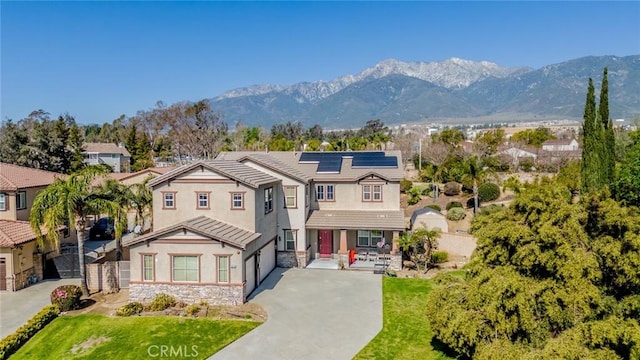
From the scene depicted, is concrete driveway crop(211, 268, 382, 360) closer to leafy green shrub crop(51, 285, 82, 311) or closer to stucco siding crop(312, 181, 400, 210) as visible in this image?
stucco siding crop(312, 181, 400, 210)

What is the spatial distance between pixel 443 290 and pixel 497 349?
3.09m

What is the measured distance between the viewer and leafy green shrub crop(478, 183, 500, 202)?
41281 millimetres

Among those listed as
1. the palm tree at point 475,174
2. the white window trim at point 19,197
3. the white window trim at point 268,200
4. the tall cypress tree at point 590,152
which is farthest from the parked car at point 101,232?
the tall cypress tree at point 590,152

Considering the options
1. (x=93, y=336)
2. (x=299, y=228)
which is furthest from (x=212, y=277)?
(x=299, y=228)

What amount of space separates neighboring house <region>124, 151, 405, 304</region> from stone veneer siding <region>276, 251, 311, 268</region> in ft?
0.20

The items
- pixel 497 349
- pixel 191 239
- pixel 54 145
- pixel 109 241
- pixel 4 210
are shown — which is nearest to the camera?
pixel 497 349

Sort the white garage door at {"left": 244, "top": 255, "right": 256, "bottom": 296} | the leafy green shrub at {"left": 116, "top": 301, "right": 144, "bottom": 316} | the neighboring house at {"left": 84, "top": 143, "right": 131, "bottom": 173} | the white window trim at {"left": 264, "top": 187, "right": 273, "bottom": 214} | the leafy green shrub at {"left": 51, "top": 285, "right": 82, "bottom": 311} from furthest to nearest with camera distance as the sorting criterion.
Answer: the neighboring house at {"left": 84, "top": 143, "right": 131, "bottom": 173} → the white window trim at {"left": 264, "top": 187, "right": 273, "bottom": 214} → the white garage door at {"left": 244, "top": 255, "right": 256, "bottom": 296} → the leafy green shrub at {"left": 51, "top": 285, "right": 82, "bottom": 311} → the leafy green shrub at {"left": 116, "top": 301, "right": 144, "bottom": 316}

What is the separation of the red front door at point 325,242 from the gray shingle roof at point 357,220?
1.14 metres

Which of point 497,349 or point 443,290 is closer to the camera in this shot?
point 497,349

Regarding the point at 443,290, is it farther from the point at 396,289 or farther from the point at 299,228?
the point at 299,228

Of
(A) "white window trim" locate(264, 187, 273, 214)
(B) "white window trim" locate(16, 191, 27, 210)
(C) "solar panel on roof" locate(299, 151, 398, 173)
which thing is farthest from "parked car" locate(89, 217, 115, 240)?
(C) "solar panel on roof" locate(299, 151, 398, 173)

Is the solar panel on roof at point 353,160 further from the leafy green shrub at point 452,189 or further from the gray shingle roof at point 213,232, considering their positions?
the leafy green shrub at point 452,189

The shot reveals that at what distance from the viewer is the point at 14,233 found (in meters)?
22.4

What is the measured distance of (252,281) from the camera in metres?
21.9
